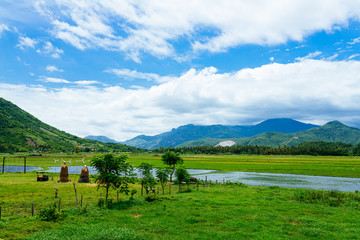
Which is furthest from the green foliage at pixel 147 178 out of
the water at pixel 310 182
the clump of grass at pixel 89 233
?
the water at pixel 310 182

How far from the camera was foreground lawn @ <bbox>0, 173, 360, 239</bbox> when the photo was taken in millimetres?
19453

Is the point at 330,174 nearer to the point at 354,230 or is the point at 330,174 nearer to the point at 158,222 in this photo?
the point at 354,230

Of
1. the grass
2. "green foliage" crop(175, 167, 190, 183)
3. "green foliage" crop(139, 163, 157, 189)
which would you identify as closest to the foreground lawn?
"green foliage" crop(139, 163, 157, 189)

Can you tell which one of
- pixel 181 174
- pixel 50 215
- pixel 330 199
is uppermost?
pixel 181 174

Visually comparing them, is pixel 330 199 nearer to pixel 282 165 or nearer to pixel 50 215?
pixel 50 215

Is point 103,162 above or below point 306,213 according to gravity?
above

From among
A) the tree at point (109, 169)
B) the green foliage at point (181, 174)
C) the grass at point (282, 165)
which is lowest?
the grass at point (282, 165)

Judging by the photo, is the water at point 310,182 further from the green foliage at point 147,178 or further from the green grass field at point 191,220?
the green foliage at point 147,178

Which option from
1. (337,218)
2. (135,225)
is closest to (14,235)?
(135,225)

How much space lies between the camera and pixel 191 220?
23.5m

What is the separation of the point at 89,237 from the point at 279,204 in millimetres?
24901

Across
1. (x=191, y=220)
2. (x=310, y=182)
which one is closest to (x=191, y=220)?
(x=191, y=220)

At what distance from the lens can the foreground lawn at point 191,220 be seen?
63.8 feet

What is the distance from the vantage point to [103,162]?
3008 centimetres
